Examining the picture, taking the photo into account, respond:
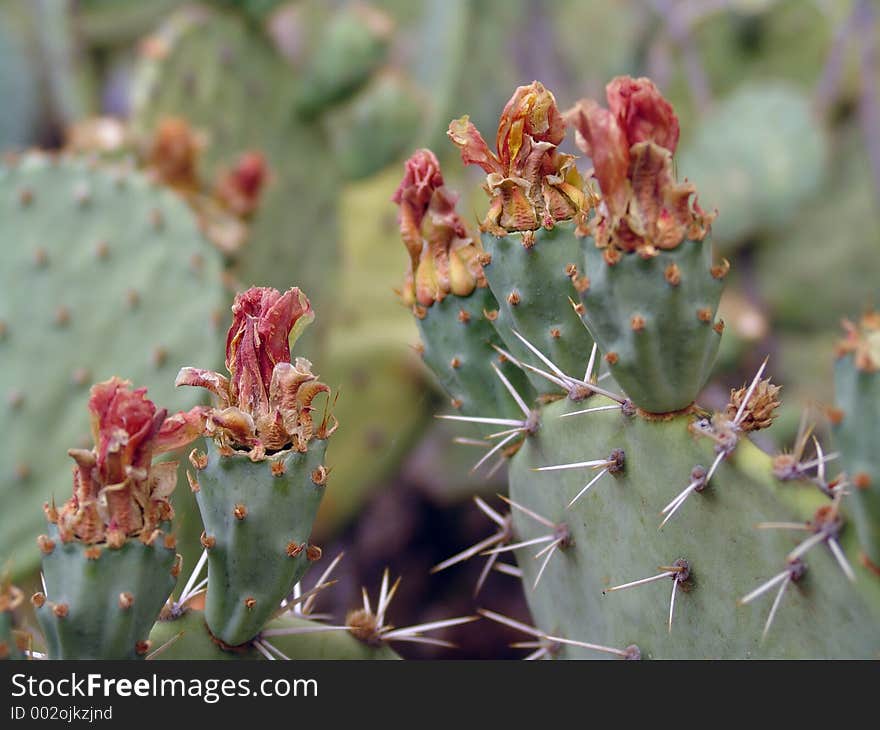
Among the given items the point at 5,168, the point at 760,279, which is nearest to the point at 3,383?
the point at 5,168

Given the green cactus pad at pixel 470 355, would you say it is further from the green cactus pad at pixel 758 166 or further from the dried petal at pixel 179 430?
the green cactus pad at pixel 758 166

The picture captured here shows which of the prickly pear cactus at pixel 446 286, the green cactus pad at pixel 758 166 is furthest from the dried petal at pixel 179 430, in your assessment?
the green cactus pad at pixel 758 166

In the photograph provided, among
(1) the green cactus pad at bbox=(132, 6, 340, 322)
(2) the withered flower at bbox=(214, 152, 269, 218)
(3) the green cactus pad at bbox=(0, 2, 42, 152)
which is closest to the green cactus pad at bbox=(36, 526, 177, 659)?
(2) the withered flower at bbox=(214, 152, 269, 218)

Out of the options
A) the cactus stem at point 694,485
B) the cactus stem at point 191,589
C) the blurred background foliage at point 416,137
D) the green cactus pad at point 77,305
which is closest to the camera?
the cactus stem at point 694,485

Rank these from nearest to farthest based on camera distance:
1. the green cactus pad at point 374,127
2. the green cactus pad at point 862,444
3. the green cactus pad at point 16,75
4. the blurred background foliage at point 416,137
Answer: the green cactus pad at point 862,444, the blurred background foliage at point 416,137, the green cactus pad at point 374,127, the green cactus pad at point 16,75

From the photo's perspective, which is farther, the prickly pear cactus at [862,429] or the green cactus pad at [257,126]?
the green cactus pad at [257,126]

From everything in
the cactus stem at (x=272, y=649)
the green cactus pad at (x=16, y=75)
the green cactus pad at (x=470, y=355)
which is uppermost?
the green cactus pad at (x=16, y=75)

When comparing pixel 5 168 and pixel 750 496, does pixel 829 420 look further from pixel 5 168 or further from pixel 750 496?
pixel 5 168
